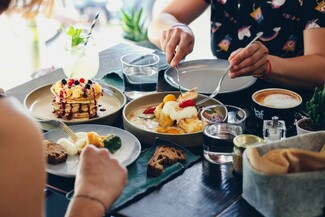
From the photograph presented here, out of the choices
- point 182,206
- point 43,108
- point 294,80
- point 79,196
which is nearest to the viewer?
point 79,196

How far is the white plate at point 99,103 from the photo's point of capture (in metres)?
1.57

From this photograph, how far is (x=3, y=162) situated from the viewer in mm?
868

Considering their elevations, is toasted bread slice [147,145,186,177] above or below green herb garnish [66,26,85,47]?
below

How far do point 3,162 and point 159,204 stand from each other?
41 cm

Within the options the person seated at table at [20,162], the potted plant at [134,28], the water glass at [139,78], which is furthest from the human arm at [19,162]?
the potted plant at [134,28]

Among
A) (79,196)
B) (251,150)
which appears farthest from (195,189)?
(79,196)

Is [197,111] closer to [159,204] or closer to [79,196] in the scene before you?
[159,204]

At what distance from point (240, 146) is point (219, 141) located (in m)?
0.08

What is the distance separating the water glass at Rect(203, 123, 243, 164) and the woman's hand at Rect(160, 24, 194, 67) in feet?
1.57

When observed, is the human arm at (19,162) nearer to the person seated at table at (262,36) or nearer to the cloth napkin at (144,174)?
the cloth napkin at (144,174)

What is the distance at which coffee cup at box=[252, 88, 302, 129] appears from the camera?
1442 millimetres

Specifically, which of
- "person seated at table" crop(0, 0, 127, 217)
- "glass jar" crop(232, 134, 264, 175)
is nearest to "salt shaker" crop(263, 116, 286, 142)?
"glass jar" crop(232, 134, 264, 175)

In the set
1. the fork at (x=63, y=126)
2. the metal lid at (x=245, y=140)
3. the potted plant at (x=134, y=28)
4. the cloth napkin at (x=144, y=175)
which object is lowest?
the potted plant at (x=134, y=28)

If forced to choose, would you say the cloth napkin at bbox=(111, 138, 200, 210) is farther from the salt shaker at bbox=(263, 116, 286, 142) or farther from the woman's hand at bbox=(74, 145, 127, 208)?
the salt shaker at bbox=(263, 116, 286, 142)
